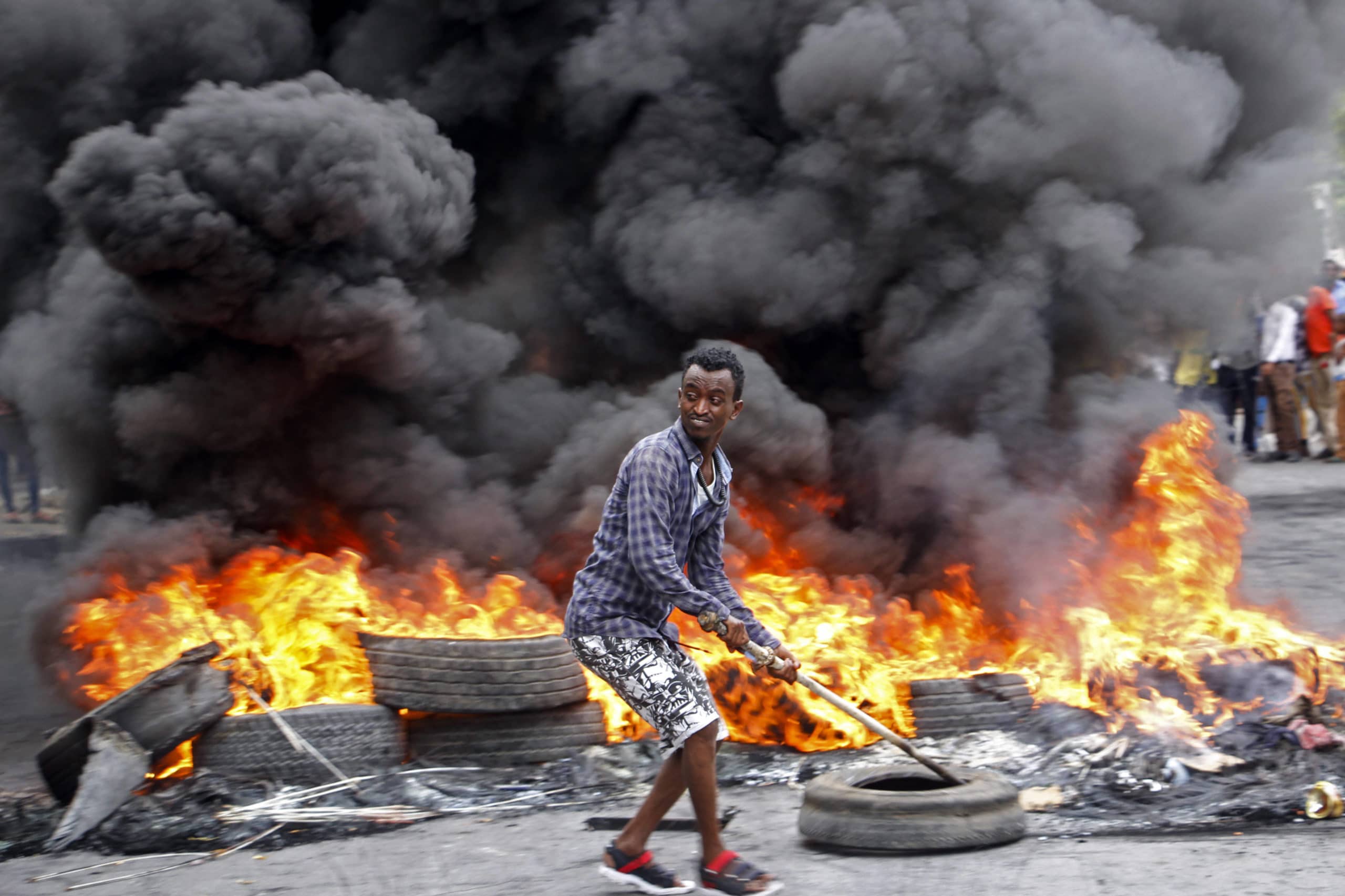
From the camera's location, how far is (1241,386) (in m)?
17.5

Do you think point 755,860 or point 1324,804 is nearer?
point 755,860

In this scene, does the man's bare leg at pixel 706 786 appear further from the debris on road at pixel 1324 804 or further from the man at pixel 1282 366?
the man at pixel 1282 366

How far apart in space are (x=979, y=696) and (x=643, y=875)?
8.83ft

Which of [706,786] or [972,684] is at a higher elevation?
[706,786]

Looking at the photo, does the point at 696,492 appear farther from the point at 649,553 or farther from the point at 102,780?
the point at 102,780

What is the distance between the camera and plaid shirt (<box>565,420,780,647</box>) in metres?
4.18

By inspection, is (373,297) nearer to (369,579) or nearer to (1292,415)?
(369,579)

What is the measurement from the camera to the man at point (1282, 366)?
16359mm

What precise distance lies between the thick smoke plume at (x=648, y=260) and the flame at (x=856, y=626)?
24cm

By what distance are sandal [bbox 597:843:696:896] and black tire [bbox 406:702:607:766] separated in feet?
6.91

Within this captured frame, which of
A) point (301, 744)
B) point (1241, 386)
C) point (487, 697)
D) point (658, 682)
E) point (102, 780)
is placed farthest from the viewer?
point (1241, 386)

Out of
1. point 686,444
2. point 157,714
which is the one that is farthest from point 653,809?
point 157,714

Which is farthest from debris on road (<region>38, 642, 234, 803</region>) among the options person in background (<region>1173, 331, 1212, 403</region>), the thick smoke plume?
person in background (<region>1173, 331, 1212, 403</region>)

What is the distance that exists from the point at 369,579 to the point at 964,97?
4.68 m
